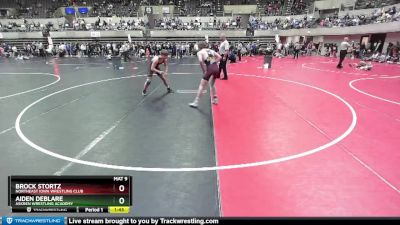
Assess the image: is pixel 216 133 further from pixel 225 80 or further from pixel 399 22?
pixel 399 22

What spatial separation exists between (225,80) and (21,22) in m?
35.7

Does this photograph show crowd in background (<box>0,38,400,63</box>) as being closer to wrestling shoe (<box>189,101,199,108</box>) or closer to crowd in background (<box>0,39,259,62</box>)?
crowd in background (<box>0,39,259,62</box>)

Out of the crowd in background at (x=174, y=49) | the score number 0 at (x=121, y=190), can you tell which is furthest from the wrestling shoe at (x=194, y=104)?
the crowd in background at (x=174, y=49)

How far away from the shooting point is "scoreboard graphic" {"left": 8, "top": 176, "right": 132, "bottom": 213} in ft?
8.98

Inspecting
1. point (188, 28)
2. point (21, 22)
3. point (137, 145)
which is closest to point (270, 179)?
point (137, 145)

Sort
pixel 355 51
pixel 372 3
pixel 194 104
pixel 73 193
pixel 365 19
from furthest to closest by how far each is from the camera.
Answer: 1. pixel 372 3
2. pixel 365 19
3. pixel 355 51
4. pixel 194 104
5. pixel 73 193

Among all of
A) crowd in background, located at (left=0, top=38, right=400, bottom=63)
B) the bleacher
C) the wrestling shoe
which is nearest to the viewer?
the wrestling shoe

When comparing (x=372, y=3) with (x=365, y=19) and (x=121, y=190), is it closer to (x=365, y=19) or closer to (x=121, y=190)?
(x=365, y=19)

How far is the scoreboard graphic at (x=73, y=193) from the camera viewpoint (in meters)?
2.74

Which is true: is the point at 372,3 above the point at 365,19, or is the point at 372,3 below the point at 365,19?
above

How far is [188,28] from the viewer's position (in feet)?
117

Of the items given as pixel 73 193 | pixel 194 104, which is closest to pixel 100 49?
pixel 194 104

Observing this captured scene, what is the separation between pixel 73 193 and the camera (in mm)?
2750

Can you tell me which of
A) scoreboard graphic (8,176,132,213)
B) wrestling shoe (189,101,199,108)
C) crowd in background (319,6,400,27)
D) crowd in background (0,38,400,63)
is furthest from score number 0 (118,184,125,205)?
crowd in background (319,6,400,27)
